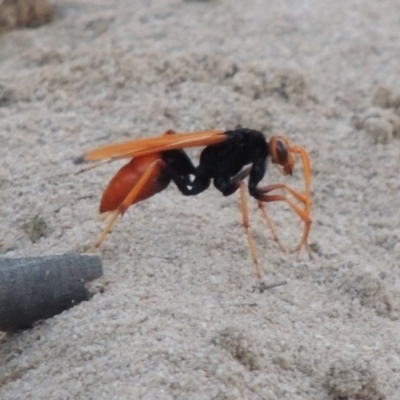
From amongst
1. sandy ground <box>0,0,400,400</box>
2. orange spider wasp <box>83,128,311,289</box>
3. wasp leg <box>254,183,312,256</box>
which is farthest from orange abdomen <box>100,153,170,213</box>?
wasp leg <box>254,183,312,256</box>

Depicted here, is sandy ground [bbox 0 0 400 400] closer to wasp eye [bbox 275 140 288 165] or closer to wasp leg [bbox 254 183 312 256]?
wasp leg [bbox 254 183 312 256]

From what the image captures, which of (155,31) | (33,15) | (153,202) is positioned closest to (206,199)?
(153,202)

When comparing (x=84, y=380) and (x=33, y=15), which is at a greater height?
(x=33, y=15)

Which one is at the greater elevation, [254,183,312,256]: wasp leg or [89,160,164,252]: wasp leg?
[89,160,164,252]: wasp leg

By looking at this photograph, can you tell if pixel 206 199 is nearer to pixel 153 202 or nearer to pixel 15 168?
pixel 153 202

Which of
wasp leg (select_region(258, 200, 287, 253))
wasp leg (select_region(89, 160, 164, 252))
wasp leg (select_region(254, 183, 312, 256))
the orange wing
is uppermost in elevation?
the orange wing

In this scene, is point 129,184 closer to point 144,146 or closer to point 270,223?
point 144,146

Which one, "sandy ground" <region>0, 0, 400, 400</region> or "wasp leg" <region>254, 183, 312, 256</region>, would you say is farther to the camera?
"wasp leg" <region>254, 183, 312, 256</region>
